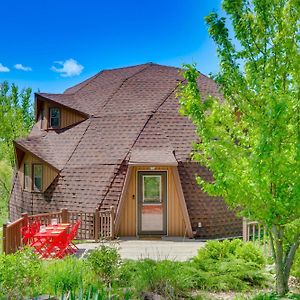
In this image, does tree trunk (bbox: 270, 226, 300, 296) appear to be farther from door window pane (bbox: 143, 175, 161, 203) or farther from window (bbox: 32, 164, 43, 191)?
window (bbox: 32, 164, 43, 191)

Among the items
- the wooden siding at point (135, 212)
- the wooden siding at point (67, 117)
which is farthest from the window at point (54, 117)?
the wooden siding at point (135, 212)

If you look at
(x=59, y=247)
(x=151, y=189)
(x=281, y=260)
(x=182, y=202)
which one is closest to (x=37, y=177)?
(x=151, y=189)

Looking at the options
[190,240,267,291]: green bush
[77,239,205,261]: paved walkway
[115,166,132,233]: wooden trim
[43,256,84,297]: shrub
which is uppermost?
[115,166,132,233]: wooden trim

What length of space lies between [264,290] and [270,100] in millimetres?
3705

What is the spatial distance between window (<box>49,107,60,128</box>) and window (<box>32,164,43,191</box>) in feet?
8.52

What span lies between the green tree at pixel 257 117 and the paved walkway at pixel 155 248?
441cm

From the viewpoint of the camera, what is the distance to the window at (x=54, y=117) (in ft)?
61.9

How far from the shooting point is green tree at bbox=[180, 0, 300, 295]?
6250 millimetres

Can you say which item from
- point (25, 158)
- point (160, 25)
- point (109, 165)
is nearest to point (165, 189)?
point (109, 165)

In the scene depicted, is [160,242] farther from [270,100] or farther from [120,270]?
[270,100]

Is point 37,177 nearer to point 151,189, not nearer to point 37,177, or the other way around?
point 37,177

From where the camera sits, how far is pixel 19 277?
6.39m

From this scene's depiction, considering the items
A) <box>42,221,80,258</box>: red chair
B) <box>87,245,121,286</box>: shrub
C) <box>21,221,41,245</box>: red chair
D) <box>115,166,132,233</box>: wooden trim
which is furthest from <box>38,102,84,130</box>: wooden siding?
<box>87,245,121,286</box>: shrub

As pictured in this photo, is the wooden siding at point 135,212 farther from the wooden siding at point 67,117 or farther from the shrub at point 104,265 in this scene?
the shrub at point 104,265
